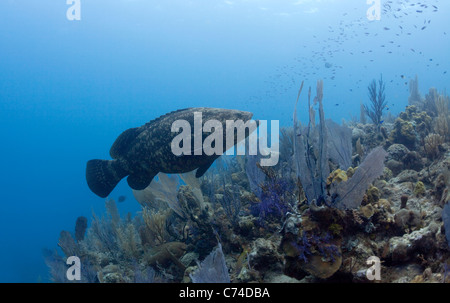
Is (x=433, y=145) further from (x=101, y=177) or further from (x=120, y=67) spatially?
(x=120, y=67)

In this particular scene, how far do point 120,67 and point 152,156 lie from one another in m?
102

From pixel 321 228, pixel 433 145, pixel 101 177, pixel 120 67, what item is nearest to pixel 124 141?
pixel 101 177

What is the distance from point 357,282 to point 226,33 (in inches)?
2489

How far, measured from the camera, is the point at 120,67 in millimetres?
95125

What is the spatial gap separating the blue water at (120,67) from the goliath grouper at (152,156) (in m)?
9.55

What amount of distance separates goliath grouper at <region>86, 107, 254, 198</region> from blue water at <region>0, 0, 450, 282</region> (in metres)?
9.55

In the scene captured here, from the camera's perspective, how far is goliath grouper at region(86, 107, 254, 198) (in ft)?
17.7

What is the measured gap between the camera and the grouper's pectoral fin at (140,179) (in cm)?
600

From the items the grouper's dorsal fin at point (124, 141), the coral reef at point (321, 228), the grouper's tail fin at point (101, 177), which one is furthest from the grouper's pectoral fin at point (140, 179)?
the grouper's dorsal fin at point (124, 141)

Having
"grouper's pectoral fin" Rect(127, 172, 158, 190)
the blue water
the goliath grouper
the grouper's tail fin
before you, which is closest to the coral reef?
"grouper's pectoral fin" Rect(127, 172, 158, 190)

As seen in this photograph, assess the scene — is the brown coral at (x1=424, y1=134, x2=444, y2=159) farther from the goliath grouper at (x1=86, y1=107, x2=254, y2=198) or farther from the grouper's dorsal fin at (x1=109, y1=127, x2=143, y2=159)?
the grouper's dorsal fin at (x1=109, y1=127, x2=143, y2=159)

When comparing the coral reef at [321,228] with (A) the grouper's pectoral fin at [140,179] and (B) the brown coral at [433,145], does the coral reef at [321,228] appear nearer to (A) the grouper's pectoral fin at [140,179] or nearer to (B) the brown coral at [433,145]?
(B) the brown coral at [433,145]

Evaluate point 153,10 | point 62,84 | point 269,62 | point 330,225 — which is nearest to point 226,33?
point 153,10
